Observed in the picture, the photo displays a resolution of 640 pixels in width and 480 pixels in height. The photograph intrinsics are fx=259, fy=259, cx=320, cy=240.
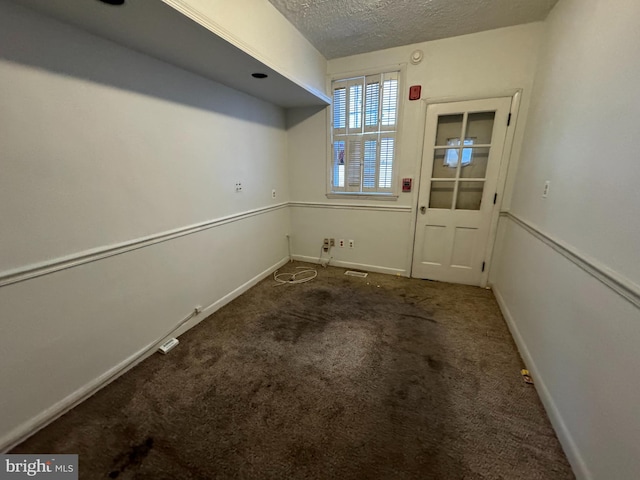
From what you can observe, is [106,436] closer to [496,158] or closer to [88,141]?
[88,141]

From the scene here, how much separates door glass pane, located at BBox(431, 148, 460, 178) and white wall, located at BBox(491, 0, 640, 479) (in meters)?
0.85

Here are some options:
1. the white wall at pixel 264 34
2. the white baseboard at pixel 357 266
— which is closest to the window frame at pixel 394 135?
the white wall at pixel 264 34

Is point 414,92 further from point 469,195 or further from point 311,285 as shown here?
point 311,285

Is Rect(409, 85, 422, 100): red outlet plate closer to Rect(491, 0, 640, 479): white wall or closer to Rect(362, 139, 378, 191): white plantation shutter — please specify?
Rect(362, 139, 378, 191): white plantation shutter

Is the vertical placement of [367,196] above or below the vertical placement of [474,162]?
below

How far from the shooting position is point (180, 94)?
1.95 meters

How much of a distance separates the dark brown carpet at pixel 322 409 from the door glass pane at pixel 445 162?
1.57 metres

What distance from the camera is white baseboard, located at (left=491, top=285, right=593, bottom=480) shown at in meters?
1.15

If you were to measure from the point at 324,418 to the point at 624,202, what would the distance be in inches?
67.4

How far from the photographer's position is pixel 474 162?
110 inches

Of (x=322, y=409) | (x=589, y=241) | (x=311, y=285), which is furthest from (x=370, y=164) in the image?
(x=322, y=409)

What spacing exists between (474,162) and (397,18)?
1.58 meters

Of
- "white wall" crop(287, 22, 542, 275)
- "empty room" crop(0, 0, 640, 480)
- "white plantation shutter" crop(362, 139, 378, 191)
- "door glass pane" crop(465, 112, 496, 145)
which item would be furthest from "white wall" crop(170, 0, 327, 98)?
"door glass pane" crop(465, 112, 496, 145)

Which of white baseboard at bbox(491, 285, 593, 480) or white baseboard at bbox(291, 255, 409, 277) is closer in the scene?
white baseboard at bbox(491, 285, 593, 480)
